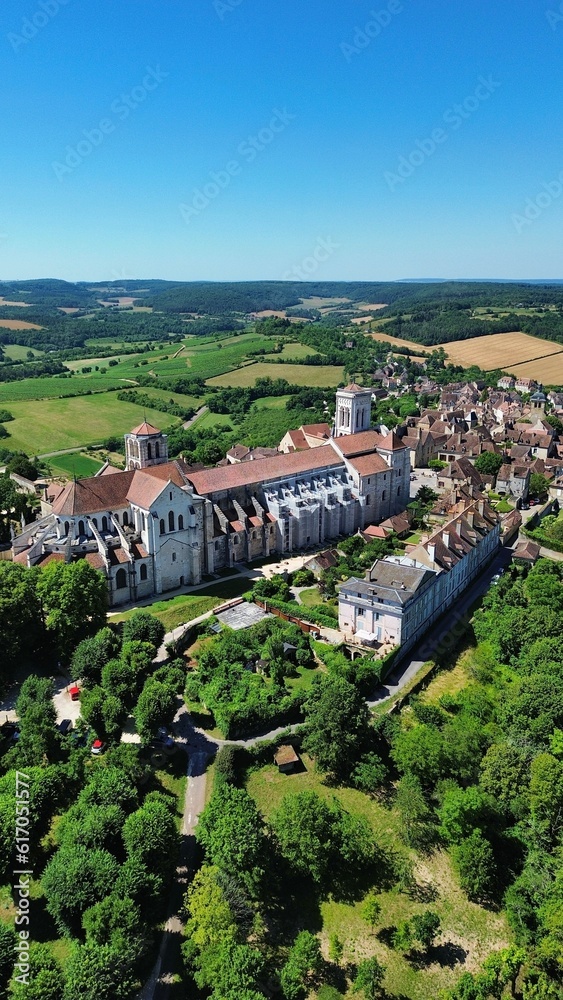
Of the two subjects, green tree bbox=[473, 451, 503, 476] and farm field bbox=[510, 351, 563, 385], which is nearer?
green tree bbox=[473, 451, 503, 476]

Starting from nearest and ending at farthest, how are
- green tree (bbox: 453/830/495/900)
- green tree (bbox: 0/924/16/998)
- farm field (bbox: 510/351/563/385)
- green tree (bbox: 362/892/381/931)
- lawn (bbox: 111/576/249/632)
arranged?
green tree (bbox: 0/924/16/998) → green tree (bbox: 362/892/381/931) → green tree (bbox: 453/830/495/900) → lawn (bbox: 111/576/249/632) → farm field (bbox: 510/351/563/385)

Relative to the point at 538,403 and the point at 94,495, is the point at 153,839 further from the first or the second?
the point at 538,403

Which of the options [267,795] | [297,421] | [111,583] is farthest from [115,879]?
[297,421]

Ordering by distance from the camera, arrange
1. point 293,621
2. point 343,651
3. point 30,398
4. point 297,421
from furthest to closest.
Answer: point 30,398 → point 297,421 → point 293,621 → point 343,651

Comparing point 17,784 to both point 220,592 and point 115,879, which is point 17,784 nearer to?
point 115,879

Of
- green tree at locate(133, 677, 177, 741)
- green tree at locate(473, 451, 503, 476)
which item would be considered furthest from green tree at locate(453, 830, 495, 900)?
green tree at locate(473, 451, 503, 476)

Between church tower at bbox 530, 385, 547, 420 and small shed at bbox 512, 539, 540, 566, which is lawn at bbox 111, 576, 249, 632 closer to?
small shed at bbox 512, 539, 540, 566

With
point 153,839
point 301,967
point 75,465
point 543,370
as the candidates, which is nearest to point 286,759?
point 153,839
